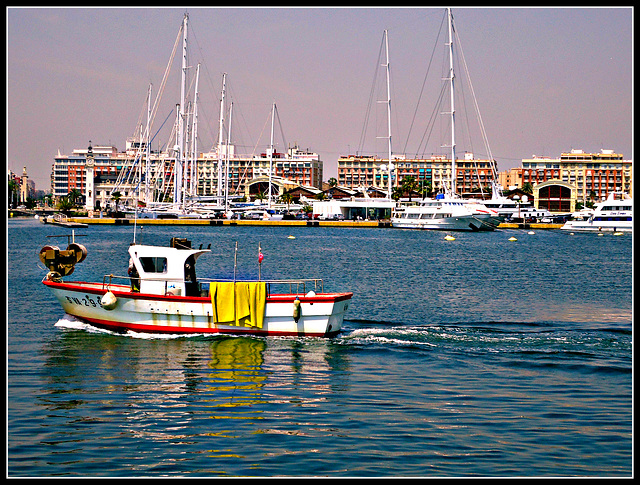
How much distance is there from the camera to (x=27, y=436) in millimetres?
18031

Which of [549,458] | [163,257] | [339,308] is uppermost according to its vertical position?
[163,257]

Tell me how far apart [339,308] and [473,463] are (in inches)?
482

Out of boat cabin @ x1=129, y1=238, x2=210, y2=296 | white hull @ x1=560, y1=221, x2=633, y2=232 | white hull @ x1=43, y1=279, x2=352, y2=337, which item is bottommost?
white hull @ x1=43, y1=279, x2=352, y2=337

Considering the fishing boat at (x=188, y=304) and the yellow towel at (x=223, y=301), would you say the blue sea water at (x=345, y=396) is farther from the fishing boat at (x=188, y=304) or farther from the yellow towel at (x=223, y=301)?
the yellow towel at (x=223, y=301)

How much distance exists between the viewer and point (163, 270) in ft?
96.0

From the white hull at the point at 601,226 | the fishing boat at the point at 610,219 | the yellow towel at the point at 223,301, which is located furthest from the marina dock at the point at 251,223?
the yellow towel at the point at 223,301

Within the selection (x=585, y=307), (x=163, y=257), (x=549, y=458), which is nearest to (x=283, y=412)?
(x=549, y=458)

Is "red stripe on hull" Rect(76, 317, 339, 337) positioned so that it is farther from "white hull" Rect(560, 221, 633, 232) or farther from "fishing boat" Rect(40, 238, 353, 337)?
"white hull" Rect(560, 221, 633, 232)

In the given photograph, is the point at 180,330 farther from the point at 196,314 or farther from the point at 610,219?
the point at 610,219

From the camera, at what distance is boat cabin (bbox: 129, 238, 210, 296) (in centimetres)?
2911

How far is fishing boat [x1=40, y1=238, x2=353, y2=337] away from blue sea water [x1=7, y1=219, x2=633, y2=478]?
0.54 meters

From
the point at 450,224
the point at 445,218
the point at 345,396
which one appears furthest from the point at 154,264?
the point at 445,218

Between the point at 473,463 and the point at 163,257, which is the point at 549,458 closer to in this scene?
the point at 473,463

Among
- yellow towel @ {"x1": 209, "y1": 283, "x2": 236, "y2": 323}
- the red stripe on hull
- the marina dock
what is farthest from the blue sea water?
the marina dock
